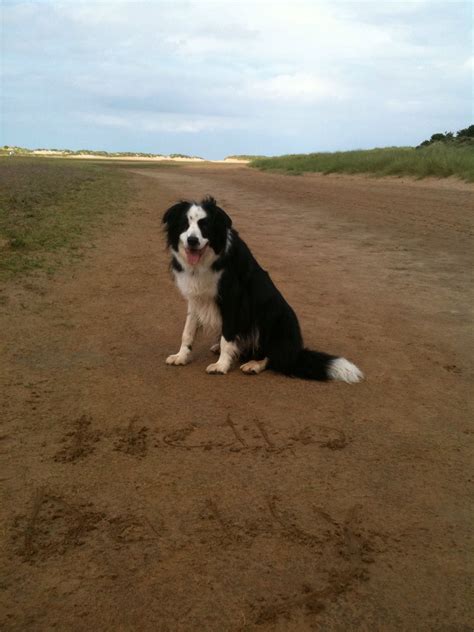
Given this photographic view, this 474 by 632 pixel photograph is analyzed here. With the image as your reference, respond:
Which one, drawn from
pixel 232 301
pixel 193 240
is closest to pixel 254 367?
pixel 232 301

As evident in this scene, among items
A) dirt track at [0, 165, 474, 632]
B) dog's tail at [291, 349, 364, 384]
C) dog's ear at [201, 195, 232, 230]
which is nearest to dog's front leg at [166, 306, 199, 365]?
dirt track at [0, 165, 474, 632]

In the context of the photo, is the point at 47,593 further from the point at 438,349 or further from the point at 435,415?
the point at 438,349

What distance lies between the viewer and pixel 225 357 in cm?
518

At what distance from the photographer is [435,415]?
433 cm

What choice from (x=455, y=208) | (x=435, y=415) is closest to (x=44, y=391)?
(x=435, y=415)

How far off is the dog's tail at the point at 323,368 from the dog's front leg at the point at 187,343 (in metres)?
0.96

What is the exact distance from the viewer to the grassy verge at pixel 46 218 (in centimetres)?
884

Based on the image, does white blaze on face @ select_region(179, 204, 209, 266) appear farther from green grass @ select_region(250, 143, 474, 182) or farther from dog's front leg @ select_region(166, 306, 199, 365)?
green grass @ select_region(250, 143, 474, 182)

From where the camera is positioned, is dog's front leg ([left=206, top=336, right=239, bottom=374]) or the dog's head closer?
the dog's head

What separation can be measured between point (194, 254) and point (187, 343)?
34.3 inches

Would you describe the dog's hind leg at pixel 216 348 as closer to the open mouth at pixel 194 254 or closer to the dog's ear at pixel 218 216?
the open mouth at pixel 194 254

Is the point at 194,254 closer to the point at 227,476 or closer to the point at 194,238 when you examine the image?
Result: the point at 194,238

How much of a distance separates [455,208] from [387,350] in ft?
36.7

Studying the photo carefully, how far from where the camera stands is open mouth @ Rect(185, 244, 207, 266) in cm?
493
